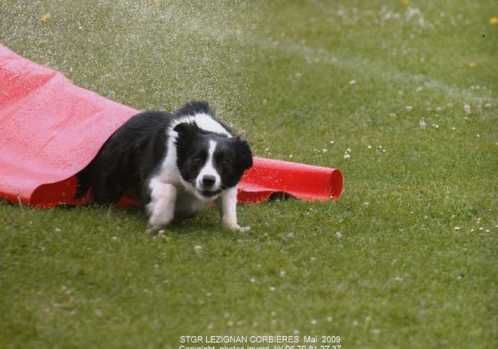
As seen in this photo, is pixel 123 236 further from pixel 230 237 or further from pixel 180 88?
pixel 180 88

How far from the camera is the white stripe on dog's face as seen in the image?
27.8 feet

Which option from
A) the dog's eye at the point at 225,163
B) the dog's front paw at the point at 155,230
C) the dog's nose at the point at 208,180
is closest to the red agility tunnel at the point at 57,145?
the dog's front paw at the point at 155,230

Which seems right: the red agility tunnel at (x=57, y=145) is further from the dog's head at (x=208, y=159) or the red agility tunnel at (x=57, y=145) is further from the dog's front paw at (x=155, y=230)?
the dog's head at (x=208, y=159)

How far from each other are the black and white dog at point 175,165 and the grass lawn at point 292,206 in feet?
0.65

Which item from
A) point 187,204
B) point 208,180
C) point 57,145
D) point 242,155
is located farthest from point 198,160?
point 57,145

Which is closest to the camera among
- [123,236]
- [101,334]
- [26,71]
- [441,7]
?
[101,334]

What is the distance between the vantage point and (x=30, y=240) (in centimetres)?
826

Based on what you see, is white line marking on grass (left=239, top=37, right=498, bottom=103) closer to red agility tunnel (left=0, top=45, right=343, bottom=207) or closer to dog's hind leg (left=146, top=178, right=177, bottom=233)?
red agility tunnel (left=0, top=45, right=343, bottom=207)

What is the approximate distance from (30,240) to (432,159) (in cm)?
466

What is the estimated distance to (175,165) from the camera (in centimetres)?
876

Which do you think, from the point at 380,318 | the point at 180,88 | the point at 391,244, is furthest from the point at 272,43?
the point at 380,318

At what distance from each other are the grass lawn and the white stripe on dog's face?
0.37 metres

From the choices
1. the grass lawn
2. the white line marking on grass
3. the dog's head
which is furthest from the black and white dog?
the white line marking on grass

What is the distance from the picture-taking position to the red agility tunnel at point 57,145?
30.9ft
